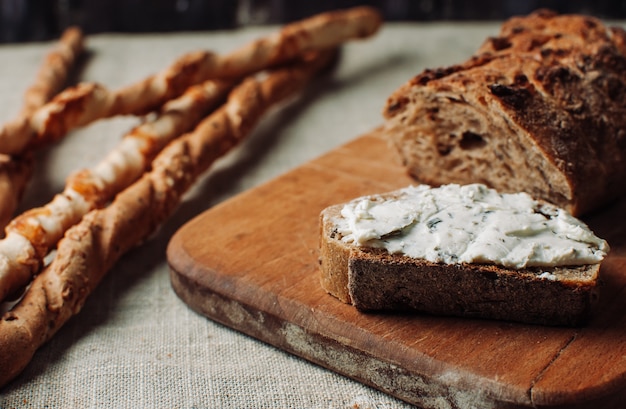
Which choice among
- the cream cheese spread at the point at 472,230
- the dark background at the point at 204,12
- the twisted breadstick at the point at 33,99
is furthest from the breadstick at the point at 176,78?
the cream cheese spread at the point at 472,230

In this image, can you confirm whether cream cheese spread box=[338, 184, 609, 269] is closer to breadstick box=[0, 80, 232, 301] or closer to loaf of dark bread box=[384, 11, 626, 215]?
loaf of dark bread box=[384, 11, 626, 215]

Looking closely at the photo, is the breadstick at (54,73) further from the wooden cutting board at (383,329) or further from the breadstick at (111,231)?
the wooden cutting board at (383,329)

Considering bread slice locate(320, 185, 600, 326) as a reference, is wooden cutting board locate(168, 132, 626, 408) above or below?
below

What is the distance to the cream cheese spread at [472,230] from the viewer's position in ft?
7.58

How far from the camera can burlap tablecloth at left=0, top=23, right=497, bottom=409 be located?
7.61 feet

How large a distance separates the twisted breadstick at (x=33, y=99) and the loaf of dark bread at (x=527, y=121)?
5.43ft

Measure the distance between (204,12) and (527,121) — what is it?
4114 mm

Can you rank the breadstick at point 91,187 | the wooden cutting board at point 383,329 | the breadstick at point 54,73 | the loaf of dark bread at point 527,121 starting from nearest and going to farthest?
the wooden cutting board at point 383,329 → the breadstick at point 91,187 → the loaf of dark bread at point 527,121 → the breadstick at point 54,73

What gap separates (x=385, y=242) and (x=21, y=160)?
6.42 ft

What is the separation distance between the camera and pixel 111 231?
2916 millimetres

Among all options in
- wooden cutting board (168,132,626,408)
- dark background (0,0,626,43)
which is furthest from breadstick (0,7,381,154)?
dark background (0,0,626,43)

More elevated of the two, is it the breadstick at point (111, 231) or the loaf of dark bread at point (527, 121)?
the loaf of dark bread at point (527, 121)

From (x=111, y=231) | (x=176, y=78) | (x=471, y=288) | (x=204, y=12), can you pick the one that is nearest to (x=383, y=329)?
(x=471, y=288)

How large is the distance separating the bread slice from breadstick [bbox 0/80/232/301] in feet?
3.70
